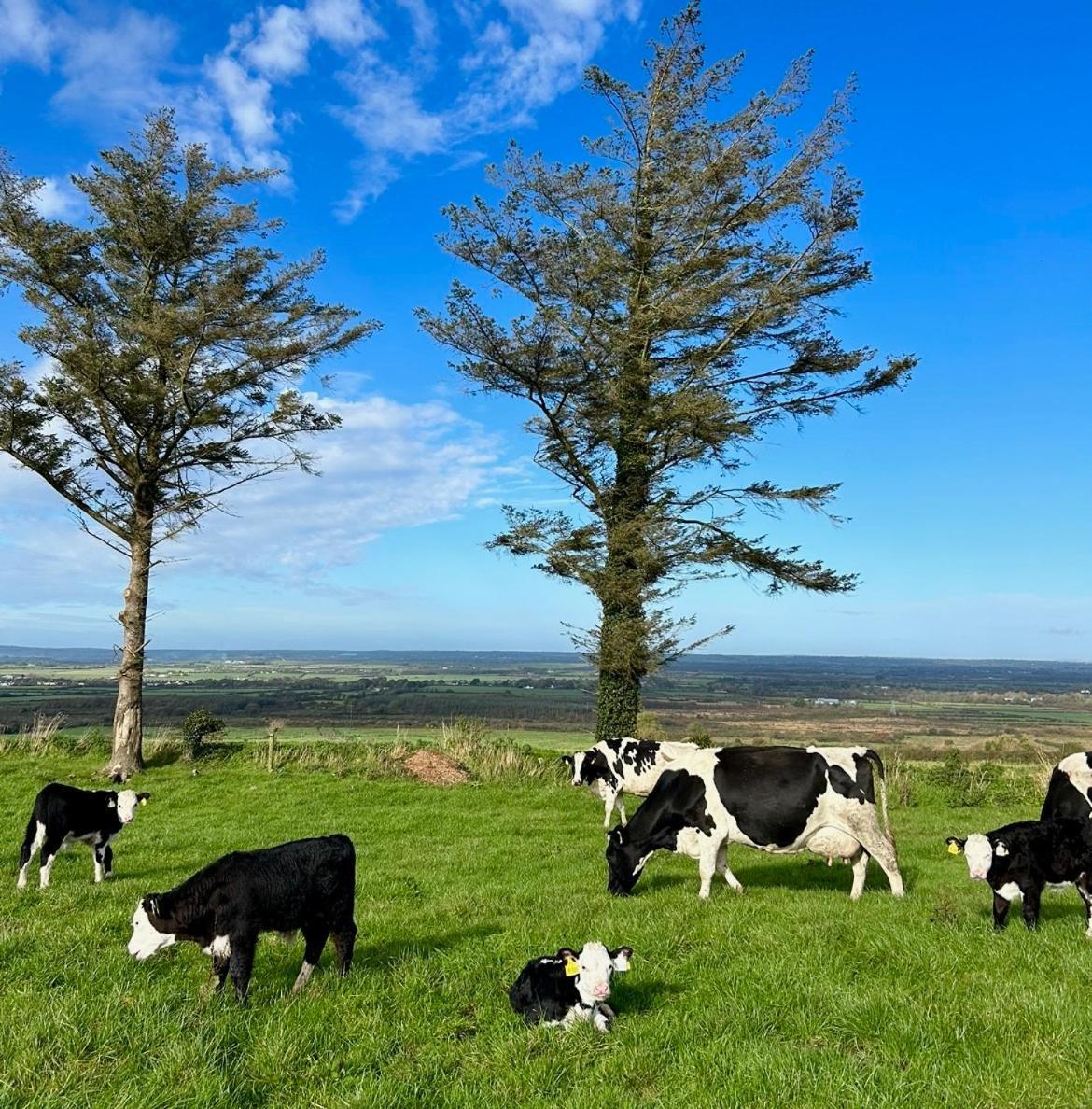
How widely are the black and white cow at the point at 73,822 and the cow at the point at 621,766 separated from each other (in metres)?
9.22

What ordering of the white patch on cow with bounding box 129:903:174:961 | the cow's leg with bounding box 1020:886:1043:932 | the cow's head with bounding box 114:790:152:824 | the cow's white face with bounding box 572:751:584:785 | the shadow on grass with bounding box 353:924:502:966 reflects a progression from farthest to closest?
the cow's white face with bounding box 572:751:584:785 < the cow's head with bounding box 114:790:152:824 < the cow's leg with bounding box 1020:886:1043:932 < the shadow on grass with bounding box 353:924:502:966 < the white patch on cow with bounding box 129:903:174:961

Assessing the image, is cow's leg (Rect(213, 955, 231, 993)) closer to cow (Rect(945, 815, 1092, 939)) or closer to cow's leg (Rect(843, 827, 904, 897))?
cow (Rect(945, 815, 1092, 939))

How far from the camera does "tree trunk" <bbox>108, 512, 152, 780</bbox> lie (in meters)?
22.0

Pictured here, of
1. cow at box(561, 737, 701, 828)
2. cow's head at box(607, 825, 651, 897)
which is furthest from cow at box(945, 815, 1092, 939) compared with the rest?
cow at box(561, 737, 701, 828)

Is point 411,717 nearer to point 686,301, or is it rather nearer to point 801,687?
point 686,301

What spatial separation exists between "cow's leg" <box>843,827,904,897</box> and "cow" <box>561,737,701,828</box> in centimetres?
661

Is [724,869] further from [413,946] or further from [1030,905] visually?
[413,946]

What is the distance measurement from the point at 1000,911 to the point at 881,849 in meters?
2.19

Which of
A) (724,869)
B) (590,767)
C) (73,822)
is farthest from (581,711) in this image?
(73,822)

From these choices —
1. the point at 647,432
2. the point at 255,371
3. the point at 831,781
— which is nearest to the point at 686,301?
the point at 647,432

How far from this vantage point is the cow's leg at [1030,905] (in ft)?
25.5

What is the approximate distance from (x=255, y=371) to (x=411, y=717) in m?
32.3

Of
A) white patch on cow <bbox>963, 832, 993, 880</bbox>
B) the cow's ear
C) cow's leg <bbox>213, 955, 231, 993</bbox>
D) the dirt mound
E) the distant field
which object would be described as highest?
white patch on cow <bbox>963, 832, 993, 880</bbox>

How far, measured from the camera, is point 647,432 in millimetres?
22203
